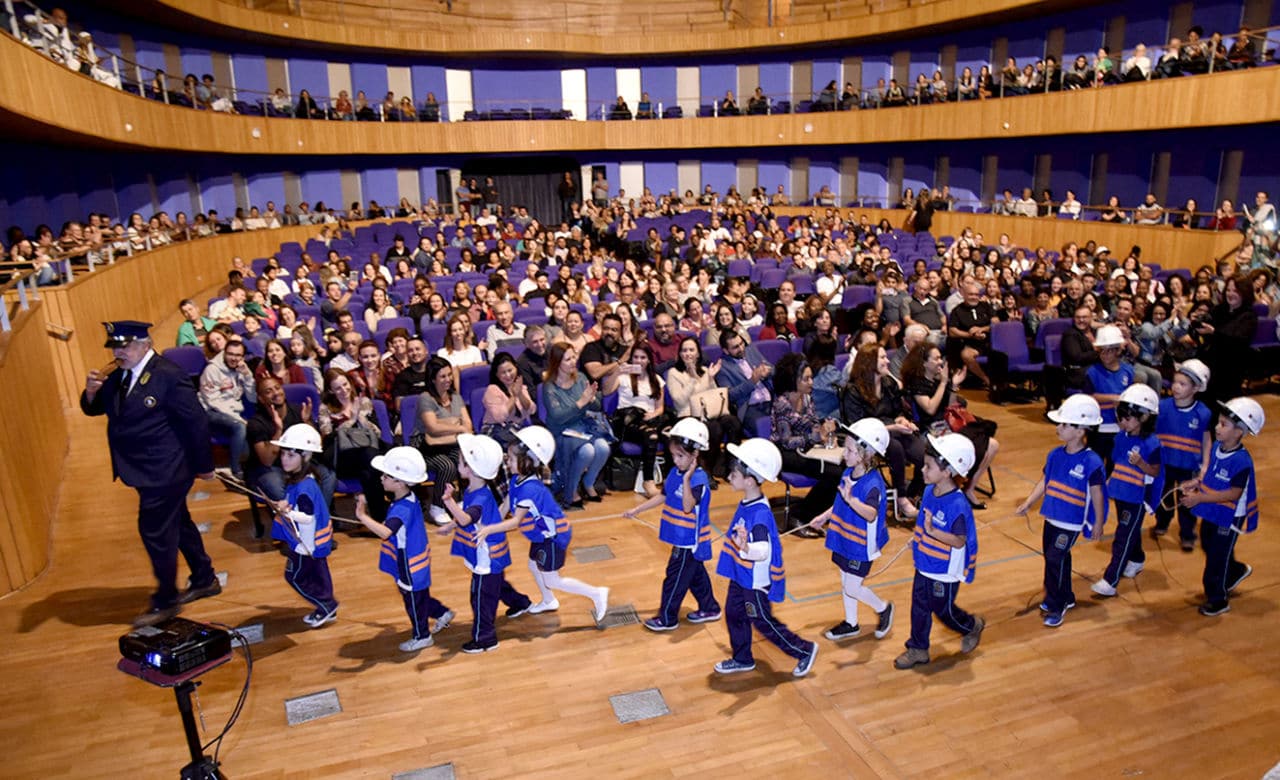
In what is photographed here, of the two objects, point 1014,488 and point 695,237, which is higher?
point 695,237

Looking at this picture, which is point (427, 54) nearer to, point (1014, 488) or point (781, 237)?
point (781, 237)

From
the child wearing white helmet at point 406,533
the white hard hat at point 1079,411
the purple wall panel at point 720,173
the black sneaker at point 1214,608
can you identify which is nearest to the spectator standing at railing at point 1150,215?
the black sneaker at point 1214,608

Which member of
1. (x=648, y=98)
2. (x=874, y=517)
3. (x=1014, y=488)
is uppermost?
(x=648, y=98)

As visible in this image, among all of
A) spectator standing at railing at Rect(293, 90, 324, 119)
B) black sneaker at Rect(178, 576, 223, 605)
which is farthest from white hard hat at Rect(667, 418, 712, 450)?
spectator standing at railing at Rect(293, 90, 324, 119)

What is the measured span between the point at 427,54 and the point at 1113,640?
23258 millimetres

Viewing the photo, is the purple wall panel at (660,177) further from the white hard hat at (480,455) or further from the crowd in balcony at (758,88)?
the white hard hat at (480,455)

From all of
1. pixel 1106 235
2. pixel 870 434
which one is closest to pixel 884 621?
pixel 870 434

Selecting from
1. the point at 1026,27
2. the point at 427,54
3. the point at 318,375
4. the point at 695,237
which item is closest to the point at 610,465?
the point at 318,375

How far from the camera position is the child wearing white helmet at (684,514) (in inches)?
191

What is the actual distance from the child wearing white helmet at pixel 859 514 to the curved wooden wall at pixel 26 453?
5.27 meters

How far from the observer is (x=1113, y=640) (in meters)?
5.11

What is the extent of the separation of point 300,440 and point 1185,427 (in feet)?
18.6

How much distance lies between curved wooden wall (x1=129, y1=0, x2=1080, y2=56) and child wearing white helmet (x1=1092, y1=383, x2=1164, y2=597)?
51.9 ft

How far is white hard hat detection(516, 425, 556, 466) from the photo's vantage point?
15.6 ft
